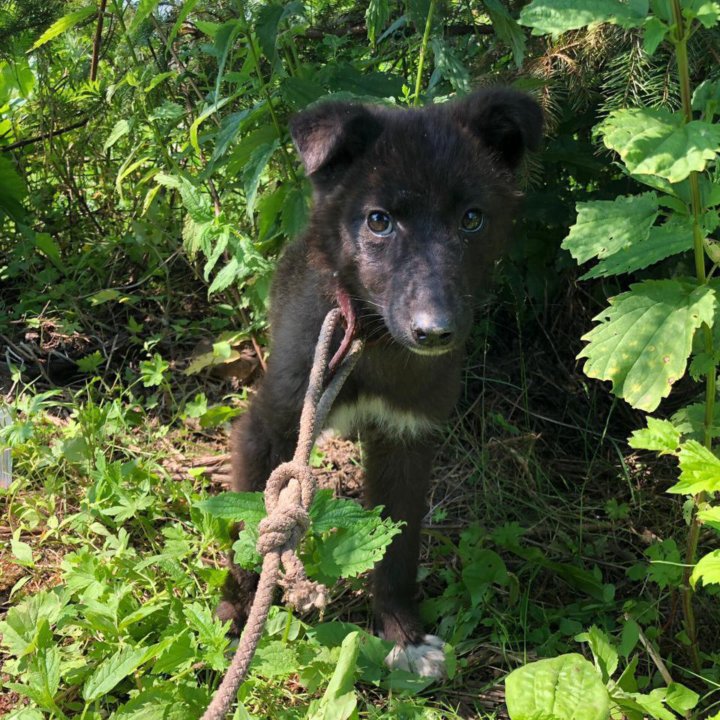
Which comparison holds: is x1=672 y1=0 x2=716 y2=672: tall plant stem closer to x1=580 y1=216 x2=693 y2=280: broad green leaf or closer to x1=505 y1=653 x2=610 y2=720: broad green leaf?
x1=580 y1=216 x2=693 y2=280: broad green leaf

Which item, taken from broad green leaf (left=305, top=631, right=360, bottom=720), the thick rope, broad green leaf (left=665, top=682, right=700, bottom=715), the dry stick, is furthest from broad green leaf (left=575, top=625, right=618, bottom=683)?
the dry stick

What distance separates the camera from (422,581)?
3.33 m

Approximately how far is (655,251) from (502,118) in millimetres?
896

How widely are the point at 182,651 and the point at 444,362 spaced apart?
52.5 inches

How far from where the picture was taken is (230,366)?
13.9 feet

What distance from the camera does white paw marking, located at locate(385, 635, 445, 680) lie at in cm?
291

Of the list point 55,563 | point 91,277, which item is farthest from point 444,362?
point 91,277

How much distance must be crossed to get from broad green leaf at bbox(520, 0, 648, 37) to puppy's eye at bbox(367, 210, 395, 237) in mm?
877

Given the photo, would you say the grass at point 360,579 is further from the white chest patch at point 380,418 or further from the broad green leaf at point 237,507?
the white chest patch at point 380,418

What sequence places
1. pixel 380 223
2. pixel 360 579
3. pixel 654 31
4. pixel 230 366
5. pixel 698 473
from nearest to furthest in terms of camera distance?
pixel 654 31 < pixel 698 473 < pixel 380 223 < pixel 360 579 < pixel 230 366

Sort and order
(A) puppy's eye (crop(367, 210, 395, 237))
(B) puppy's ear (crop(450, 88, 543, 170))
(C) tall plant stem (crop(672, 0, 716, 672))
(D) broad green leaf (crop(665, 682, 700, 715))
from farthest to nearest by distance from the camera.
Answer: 1. (B) puppy's ear (crop(450, 88, 543, 170))
2. (A) puppy's eye (crop(367, 210, 395, 237))
3. (D) broad green leaf (crop(665, 682, 700, 715))
4. (C) tall plant stem (crop(672, 0, 716, 672))

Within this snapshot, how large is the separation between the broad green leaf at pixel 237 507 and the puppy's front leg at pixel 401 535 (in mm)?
900

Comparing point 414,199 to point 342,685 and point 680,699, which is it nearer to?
point 342,685

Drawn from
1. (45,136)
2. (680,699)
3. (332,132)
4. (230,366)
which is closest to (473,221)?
(332,132)
